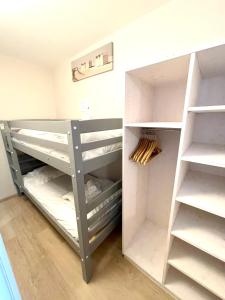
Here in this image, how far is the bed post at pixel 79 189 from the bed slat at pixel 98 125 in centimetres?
5

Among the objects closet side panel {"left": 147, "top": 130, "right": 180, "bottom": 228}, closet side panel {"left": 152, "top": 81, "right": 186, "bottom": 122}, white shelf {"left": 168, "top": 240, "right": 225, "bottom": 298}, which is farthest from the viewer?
closet side panel {"left": 147, "top": 130, "right": 180, "bottom": 228}

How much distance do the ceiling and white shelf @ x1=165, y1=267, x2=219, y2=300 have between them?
220 cm

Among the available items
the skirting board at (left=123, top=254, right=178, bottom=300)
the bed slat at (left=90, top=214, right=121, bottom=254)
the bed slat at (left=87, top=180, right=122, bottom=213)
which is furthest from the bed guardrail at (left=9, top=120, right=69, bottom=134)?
the skirting board at (left=123, top=254, right=178, bottom=300)

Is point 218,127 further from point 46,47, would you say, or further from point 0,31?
point 0,31

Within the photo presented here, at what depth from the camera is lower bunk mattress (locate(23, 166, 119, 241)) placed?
1.26 m

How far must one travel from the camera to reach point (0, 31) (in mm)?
1399

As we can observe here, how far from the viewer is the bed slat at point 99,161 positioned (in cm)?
97

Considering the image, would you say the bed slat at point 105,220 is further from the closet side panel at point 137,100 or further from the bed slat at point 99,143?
the closet side panel at point 137,100

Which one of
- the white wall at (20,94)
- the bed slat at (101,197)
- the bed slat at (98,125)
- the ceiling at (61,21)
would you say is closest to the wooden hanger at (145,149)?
the bed slat at (98,125)

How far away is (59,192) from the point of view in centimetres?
171

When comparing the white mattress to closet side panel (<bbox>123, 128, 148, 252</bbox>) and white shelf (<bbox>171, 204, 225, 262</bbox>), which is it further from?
white shelf (<bbox>171, 204, 225, 262</bbox>)

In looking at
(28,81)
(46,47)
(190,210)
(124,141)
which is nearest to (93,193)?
(124,141)

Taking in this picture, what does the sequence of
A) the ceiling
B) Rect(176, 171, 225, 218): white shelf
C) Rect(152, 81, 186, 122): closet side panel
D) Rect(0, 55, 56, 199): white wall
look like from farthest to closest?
1. Rect(0, 55, 56, 199): white wall
2. Rect(152, 81, 186, 122): closet side panel
3. the ceiling
4. Rect(176, 171, 225, 218): white shelf

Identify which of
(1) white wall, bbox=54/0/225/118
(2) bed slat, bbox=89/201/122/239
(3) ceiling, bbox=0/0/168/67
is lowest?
(2) bed slat, bbox=89/201/122/239
